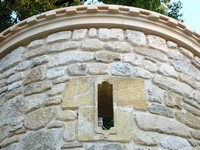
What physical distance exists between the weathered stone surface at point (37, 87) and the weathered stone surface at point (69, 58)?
23 centimetres

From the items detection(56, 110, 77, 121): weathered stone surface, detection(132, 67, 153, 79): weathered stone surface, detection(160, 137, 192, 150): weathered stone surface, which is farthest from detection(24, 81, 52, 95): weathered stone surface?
detection(160, 137, 192, 150): weathered stone surface

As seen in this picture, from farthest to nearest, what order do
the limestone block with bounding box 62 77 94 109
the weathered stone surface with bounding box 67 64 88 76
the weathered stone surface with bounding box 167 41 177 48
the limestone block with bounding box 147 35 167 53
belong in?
the weathered stone surface with bounding box 167 41 177 48 → the limestone block with bounding box 147 35 167 53 → the weathered stone surface with bounding box 67 64 88 76 → the limestone block with bounding box 62 77 94 109

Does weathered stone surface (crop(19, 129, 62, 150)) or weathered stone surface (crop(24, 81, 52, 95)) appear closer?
weathered stone surface (crop(19, 129, 62, 150))

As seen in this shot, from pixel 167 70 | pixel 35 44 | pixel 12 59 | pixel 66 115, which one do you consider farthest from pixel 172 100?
pixel 12 59

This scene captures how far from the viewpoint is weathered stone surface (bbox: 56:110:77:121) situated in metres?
3.54

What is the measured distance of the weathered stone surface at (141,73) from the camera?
386 centimetres

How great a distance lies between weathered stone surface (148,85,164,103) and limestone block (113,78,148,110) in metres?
0.07

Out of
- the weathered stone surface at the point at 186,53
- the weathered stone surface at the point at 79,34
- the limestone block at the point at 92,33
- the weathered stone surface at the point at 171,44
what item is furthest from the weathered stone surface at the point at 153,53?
the weathered stone surface at the point at 79,34

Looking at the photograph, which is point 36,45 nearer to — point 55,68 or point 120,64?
point 55,68

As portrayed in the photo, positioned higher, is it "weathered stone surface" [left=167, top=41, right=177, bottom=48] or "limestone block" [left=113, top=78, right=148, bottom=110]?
"weathered stone surface" [left=167, top=41, right=177, bottom=48]

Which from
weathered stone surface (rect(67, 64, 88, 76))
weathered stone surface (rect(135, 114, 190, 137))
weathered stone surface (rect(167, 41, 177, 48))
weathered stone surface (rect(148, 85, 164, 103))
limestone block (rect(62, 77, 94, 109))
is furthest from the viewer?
weathered stone surface (rect(167, 41, 177, 48))

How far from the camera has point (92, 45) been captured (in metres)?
4.05

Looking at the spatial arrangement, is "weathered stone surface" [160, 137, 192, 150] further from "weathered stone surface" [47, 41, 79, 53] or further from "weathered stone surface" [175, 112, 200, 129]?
"weathered stone surface" [47, 41, 79, 53]

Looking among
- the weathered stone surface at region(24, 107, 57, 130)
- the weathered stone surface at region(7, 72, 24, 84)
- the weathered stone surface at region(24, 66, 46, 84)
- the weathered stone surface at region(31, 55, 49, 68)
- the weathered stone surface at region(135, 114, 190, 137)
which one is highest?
the weathered stone surface at region(31, 55, 49, 68)
